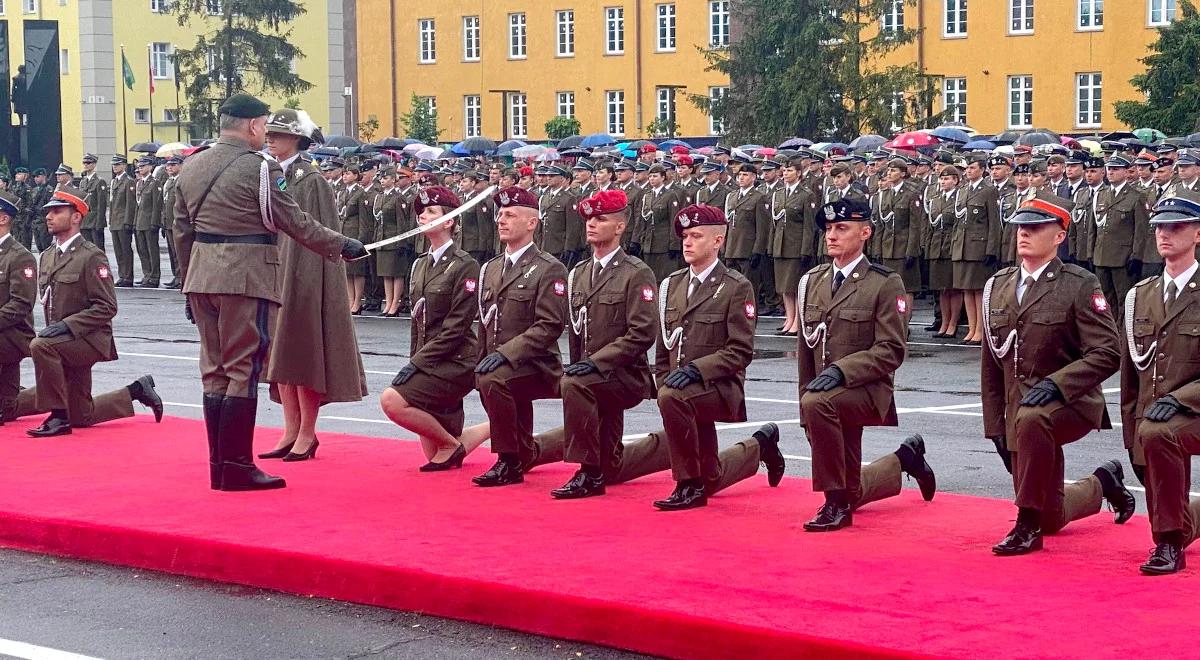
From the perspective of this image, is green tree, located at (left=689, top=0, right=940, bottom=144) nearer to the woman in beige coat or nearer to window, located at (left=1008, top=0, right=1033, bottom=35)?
window, located at (left=1008, top=0, right=1033, bottom=35)

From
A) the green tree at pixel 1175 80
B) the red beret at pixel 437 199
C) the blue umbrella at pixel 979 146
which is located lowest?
the red beret at pixel 437 199

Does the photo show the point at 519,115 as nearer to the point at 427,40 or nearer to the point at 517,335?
the point at 427,40

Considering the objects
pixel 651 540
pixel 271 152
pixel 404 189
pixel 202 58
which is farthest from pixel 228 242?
pixel 202 58

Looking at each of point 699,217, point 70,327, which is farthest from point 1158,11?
point 699,217

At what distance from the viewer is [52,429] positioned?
499 inches

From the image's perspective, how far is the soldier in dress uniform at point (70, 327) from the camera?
498 inches

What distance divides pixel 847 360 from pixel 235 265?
3.36 meters

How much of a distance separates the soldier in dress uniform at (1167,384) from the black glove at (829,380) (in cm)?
130

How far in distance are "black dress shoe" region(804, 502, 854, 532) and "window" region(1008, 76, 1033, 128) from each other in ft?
166

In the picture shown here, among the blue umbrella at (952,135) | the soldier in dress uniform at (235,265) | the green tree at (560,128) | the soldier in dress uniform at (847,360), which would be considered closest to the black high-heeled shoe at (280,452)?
the soldier in dress uniform at (235,265)

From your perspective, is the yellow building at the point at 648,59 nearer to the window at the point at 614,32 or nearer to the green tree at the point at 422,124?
the window at the point at 614,32

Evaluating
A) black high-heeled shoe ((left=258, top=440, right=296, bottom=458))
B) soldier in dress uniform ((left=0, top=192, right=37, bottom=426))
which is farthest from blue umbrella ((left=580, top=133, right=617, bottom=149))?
black high-heeled shoe ((left=258, top=440, right=296, bottom=458))

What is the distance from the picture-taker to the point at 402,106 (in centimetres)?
7369

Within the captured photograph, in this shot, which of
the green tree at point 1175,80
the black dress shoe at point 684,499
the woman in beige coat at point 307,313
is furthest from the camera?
the green tree at point 1175,80
